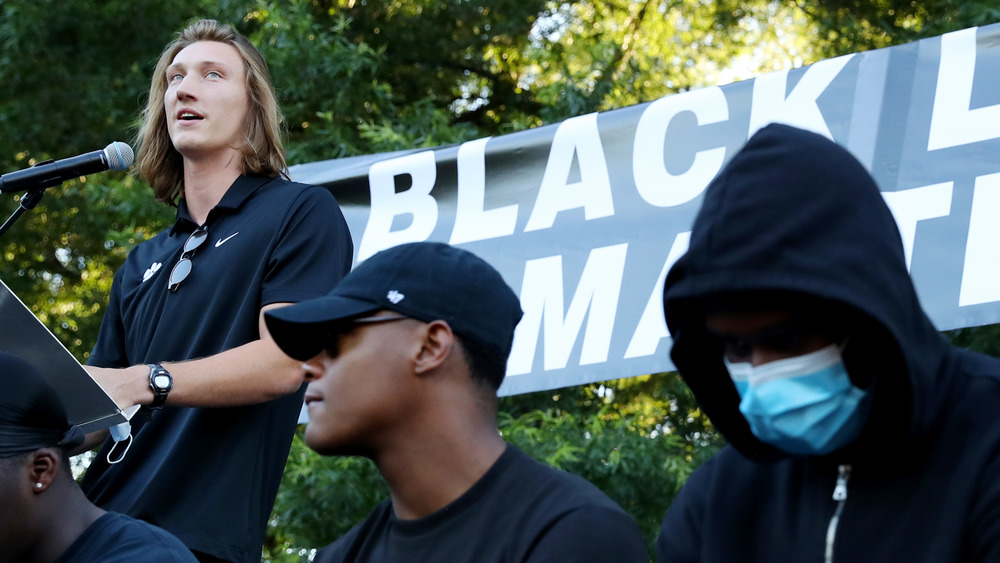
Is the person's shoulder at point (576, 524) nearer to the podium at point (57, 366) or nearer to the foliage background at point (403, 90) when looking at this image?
the podium at point (57, 366)

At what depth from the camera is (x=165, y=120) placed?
4.03 meters

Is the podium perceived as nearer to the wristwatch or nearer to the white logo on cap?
the wristwatch

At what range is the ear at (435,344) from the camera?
8.18ft

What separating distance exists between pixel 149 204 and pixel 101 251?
2.95 metres

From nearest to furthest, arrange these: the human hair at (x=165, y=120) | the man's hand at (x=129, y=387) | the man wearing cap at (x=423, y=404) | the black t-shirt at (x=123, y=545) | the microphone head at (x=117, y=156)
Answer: the man wearing cap at (x=423, y=404) → the black t-shirt at (x=123, y=545) → the man's hand at (x=129, y=387) → the microphone head at (x=117, y=156) → the human hair at (x=165, y=120)

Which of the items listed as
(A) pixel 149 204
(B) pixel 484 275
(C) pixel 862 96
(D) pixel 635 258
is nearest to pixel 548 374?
(D) pixel 635 258

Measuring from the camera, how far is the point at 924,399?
1.80 m

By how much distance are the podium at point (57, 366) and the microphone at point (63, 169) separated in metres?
0.45

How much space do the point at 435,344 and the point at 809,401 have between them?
901 millimetres

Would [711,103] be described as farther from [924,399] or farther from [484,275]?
[924,399]

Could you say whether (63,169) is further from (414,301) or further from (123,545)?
(414,301)

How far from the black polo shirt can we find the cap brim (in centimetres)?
80

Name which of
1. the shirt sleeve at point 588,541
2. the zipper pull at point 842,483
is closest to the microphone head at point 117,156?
the shirt sleeve at point 588,541

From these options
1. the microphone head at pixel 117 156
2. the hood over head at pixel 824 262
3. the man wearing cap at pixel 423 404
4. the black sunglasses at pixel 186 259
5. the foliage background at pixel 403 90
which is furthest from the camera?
the foliage background at pixel 403 90
